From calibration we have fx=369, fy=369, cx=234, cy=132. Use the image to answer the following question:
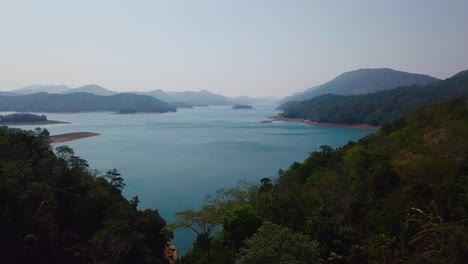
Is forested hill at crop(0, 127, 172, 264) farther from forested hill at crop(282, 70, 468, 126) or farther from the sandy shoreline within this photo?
forested hill at crop(282, 70, 468, 126)

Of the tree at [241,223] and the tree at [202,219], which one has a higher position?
the tree at [241,223]

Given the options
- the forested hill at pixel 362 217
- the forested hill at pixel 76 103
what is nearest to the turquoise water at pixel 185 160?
the forested hill at pixel 362 217

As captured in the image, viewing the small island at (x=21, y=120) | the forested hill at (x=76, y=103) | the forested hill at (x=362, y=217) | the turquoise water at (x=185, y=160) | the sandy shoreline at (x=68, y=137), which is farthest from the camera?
the forested hill at (x=76, y=103)

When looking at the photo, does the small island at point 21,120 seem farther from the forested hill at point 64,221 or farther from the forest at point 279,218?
the forested hill at point 64,221

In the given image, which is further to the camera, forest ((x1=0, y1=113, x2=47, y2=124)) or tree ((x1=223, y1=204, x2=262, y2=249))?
forest ((x1=0, y1=113, x2=47, y2=124))

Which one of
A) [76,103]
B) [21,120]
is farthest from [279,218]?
[76,103]

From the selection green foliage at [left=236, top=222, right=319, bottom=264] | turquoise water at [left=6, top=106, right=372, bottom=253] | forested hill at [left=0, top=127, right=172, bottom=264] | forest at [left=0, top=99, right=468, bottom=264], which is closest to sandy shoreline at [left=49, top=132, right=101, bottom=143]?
turquoise water at [left=6, top=106, right=372, bottom=253]
